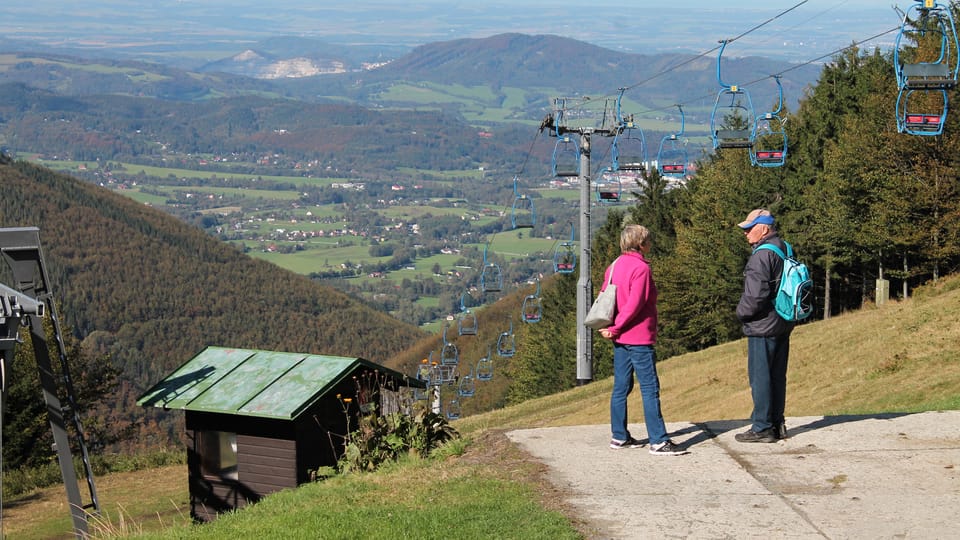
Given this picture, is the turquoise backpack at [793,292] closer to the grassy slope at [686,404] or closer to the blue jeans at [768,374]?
the blue jeans at [768,374]

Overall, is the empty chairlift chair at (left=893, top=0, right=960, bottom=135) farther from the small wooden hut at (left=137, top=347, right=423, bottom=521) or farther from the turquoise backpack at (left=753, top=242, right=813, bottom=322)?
the small wooden hut at (left=137, top=347, right=423, bottom=521)

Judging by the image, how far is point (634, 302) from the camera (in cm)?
989

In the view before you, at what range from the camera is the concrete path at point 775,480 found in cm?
799

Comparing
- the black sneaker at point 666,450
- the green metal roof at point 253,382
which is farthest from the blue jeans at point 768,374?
the green metal roof at point 253,382

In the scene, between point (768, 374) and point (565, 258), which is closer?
point (768, 374)

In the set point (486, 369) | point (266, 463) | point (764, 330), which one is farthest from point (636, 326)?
point (486, 369)

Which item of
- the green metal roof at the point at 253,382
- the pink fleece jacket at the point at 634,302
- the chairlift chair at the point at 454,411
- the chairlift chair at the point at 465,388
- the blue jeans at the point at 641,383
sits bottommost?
the chairlift chair at the point at 465,388

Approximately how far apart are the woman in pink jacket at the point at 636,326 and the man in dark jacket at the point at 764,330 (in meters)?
0.86

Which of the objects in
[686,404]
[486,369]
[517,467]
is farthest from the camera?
[486,369]

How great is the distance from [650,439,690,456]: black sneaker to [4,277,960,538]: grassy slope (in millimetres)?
1264

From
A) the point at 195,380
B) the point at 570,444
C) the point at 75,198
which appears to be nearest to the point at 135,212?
the point at 75,198

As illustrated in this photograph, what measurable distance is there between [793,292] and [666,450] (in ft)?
6.20

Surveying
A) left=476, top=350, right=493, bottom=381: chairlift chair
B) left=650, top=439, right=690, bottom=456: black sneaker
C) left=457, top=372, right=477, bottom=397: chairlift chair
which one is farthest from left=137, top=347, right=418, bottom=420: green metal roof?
left=457, top=372, right=477, bottom=397: chairlift chair

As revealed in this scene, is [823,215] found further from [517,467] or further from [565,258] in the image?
[517,467]
